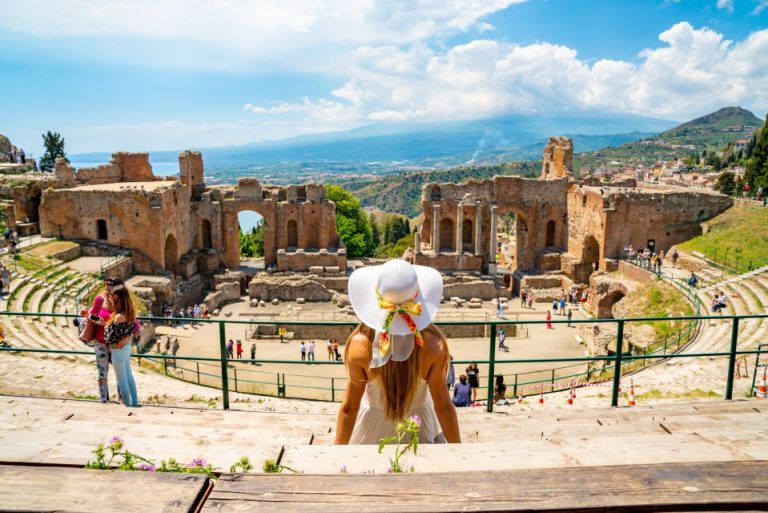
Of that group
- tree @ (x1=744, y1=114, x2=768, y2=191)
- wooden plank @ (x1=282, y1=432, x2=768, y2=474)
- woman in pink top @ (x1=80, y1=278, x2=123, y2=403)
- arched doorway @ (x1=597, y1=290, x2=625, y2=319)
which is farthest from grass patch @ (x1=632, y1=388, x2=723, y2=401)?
tree @ (x1=744, y1=114, x2=768, y2=191)

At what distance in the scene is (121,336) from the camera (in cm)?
646

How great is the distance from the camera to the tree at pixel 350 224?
4556 cm

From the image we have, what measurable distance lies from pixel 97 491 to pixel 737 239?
2966cm

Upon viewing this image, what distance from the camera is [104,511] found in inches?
99.3

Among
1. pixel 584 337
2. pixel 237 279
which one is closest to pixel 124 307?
pixel 584 337

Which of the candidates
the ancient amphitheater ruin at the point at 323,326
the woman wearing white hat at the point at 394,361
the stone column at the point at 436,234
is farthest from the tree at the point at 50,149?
the woman wearing white hat at the point at 394,361

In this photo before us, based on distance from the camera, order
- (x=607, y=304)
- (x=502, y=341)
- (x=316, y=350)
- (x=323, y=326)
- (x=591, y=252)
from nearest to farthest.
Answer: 1. (x=323, y=326)
2. (x=316, y=350)
3. (x=502, y=341)
4. (x=607, y=304)
5. (x=591, y=252)

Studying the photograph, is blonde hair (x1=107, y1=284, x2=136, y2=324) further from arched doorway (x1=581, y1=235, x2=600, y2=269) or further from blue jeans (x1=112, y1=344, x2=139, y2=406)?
arched doorway (x1=581, y1=235, x2=600, y2=269)

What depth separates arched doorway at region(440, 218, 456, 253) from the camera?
35.5 m

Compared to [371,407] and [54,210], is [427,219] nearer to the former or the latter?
[54,210]

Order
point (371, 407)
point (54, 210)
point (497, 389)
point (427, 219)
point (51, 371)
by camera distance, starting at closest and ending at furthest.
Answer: point (371, 407), point (51, 371), point (497, 389), point (54, 210), point (427, 219)

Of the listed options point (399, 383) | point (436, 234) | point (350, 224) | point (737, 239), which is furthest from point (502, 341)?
point (350, 224)

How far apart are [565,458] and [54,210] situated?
30329 mm

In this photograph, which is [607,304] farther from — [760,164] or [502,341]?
[760,164]
